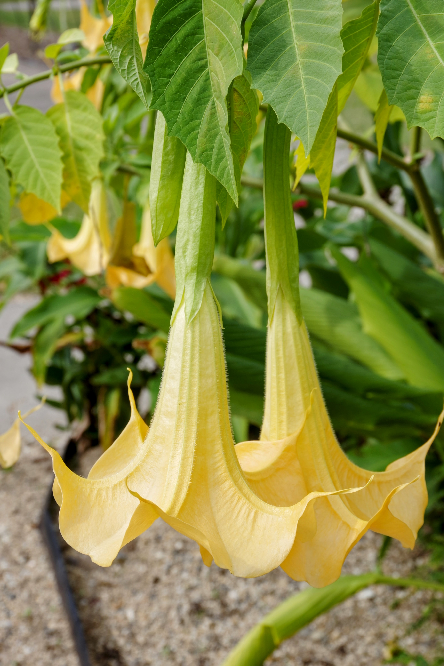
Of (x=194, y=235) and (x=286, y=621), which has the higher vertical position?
(x=194, y=235)

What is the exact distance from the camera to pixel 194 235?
1.09ft

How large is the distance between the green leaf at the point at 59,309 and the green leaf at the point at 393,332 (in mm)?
814

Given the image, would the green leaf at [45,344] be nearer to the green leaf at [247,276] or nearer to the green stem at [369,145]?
the green leaf at [247,276]

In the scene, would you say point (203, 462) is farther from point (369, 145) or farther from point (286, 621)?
point (286, 621)

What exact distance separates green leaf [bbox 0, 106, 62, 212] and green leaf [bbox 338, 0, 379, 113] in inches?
10.3

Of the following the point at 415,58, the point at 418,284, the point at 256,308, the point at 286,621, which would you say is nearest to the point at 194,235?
the point at 415,58

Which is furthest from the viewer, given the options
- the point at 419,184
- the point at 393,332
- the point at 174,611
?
the point at 174,611

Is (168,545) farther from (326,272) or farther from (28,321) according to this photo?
(326,272)

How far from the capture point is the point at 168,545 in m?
1.73

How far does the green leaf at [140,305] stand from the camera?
1050 millimetres

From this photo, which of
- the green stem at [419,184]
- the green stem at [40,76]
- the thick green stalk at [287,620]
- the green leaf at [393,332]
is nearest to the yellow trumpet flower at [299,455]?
the green stem at [40,76]

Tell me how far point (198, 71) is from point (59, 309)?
155 centimetres

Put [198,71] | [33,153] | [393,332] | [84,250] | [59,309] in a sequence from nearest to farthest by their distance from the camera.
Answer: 1. [198,71]
2. [33,153]
3. [84,250]
4. [393,332]
5. [59,309]

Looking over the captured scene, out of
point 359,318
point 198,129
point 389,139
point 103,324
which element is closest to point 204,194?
point 198,129
